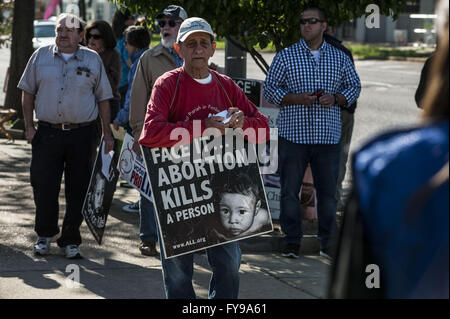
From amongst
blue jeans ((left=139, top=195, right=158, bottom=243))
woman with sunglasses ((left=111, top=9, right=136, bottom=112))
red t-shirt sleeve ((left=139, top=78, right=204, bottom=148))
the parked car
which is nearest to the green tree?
woman with sunglasses ((left=111, top=9, right=136, bottom=112))

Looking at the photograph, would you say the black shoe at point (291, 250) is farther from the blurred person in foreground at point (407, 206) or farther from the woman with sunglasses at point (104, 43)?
the blurred person in foreground at point (407, 206)

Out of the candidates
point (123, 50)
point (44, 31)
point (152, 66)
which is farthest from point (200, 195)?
point (44, 31)

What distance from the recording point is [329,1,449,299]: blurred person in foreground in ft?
4.20

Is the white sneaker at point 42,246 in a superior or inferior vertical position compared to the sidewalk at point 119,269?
superior

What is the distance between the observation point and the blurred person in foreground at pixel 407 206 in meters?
1.28

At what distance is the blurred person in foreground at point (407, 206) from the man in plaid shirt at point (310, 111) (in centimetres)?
502

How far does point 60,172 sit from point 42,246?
1.83 feet

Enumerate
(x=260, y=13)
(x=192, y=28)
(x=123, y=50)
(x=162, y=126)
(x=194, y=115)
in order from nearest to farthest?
(x=162, y=126), (x=194, y=115), (x=192, y=28), (x=260, y=13), (x=123, y=50)

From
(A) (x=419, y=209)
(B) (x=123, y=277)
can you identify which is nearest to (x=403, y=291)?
(A) (x=419, y=209)

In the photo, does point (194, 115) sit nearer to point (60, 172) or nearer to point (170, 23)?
point (170, 23)

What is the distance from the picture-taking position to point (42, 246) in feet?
20.8

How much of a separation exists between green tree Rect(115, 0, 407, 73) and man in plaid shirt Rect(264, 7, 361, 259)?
2.01 ft

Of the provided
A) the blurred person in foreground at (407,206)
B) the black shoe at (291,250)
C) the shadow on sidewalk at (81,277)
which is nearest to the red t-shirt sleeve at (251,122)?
the shadow on sidewalk at (81,277)

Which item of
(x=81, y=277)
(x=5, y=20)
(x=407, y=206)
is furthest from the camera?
(x=5, y=20)
